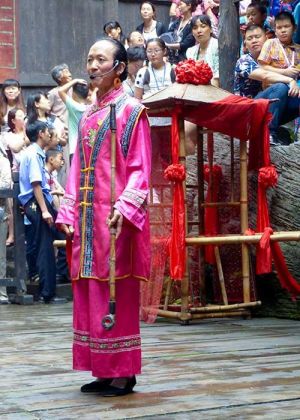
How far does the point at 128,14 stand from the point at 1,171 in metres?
6.23

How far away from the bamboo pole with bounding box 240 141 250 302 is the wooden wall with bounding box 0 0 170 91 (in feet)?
23.0

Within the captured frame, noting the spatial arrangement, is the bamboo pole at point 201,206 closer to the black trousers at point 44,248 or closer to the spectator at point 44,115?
the black trousers at point 44,248

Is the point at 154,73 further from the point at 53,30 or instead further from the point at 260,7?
the point at 53,30

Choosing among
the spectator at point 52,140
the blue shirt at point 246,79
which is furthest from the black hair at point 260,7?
the spectator at point 52,140

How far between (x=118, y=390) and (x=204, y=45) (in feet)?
22.0

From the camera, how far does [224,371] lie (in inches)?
233

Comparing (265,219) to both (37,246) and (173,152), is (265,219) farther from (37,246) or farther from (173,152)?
(37,246)

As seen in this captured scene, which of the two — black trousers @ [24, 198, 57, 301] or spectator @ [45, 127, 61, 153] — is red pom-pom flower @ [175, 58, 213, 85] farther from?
black trousers @ [24, 198, 57, 301]

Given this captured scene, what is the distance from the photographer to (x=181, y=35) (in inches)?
499

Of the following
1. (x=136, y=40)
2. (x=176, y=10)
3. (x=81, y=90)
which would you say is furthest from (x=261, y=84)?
(x=176, y=10)

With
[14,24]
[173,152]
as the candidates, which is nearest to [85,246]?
[173,152]

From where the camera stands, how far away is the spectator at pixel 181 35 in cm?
1243

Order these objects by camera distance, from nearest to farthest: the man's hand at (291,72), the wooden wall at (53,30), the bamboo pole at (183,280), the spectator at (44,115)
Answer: the bamboo pole at (183,280) < the man's hand at (291,72) < the spectator at (44,115) < the wooden wall at (53,30)

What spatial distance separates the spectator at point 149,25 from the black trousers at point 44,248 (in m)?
4.09
